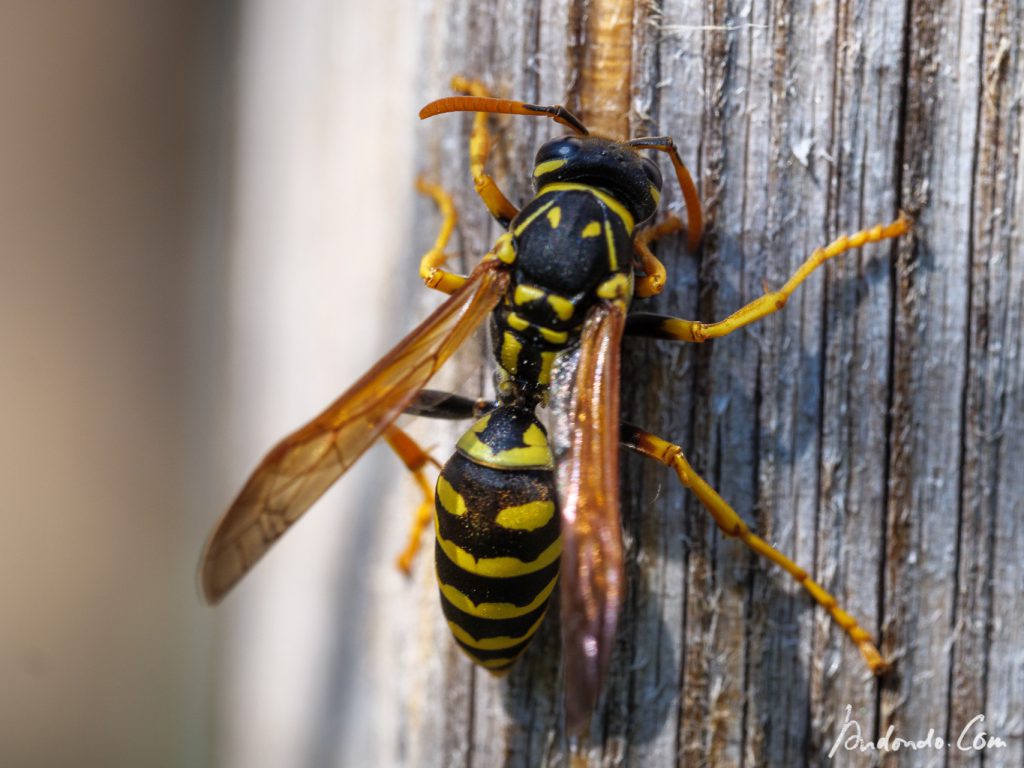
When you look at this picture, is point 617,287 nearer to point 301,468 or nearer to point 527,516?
point 527,516

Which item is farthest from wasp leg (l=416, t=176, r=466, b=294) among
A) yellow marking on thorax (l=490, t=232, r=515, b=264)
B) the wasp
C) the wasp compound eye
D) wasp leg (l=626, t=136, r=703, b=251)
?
wasp leg (l=626, t=136, r=703, b=251)

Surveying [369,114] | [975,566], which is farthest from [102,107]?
[975,566]

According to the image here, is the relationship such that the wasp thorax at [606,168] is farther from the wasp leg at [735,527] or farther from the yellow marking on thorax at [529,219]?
the wasp leg at [735,527]

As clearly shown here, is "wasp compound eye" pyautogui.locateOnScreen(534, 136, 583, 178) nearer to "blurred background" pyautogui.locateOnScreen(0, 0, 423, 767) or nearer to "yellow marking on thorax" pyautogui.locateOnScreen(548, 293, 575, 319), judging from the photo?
"yellow marking on thorax" pyautogui.locateOnScreen(548, 293, 575, 319)

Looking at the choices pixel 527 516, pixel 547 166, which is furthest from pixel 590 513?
pixel 547 166

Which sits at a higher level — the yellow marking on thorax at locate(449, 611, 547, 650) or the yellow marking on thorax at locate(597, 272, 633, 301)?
the yellow marking on thorax at locate(597, 272, 633, 301)

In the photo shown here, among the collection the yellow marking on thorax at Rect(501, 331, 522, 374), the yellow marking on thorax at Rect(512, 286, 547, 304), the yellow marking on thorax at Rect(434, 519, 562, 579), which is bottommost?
the yellow marking on thorax at Rect(434, 519, 562, 579)
